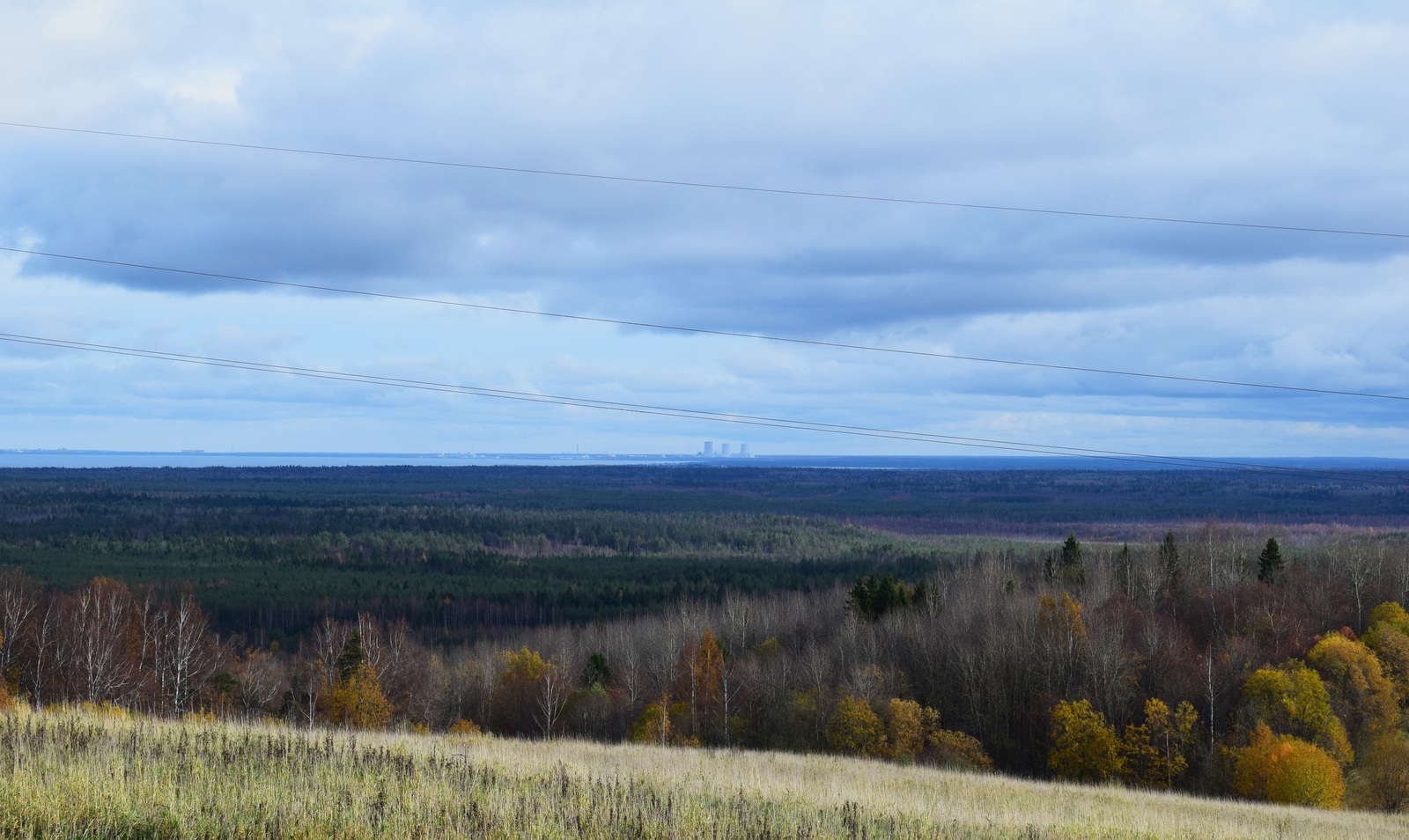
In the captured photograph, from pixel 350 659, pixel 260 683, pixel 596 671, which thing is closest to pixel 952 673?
pixel 596 671

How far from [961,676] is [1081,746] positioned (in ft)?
42.7

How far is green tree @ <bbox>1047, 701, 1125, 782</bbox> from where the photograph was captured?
63.5m

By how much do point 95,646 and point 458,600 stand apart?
92.7 metres

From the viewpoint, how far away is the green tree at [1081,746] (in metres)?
63.5

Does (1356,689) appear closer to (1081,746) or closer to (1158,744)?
(1158,744)

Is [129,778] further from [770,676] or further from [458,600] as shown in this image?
[458,600]

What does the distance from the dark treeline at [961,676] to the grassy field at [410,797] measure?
3322 cm

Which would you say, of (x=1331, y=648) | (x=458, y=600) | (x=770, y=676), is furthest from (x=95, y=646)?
(x=458, y=600)

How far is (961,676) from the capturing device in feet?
251

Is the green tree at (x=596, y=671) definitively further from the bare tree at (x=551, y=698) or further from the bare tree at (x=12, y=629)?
the bare tree at (x=12, y=629)

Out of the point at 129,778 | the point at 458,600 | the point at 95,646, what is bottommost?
the point at 458,600

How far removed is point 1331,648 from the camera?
69438 mm

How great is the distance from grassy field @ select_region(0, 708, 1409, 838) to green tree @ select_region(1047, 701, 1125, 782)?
4259 centimetres

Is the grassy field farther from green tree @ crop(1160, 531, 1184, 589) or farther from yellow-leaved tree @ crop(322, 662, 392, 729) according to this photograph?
green tree @ crop(1160, 531, 1184, 589)
